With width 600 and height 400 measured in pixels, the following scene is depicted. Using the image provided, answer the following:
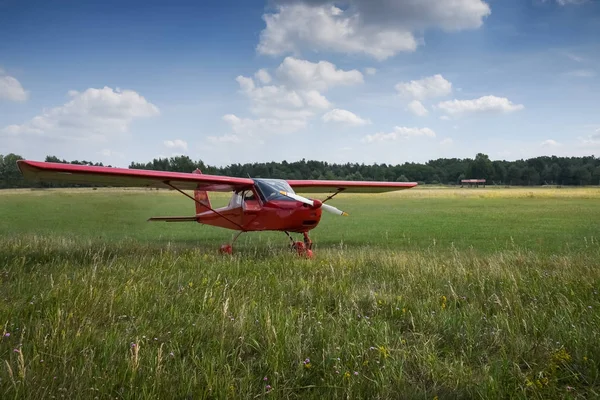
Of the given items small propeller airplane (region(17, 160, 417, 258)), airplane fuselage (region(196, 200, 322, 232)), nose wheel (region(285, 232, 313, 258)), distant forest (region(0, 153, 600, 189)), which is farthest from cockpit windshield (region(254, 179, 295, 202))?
distant forest (region(0, 153, 600, 189))

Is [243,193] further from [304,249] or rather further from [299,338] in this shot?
[299,338]

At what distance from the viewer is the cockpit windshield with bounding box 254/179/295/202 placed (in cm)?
973

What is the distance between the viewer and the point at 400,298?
489cm

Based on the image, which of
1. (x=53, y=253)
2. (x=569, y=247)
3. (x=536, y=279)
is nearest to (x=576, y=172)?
(x=569, y=247)

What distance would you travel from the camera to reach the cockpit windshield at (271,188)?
973 centimetres

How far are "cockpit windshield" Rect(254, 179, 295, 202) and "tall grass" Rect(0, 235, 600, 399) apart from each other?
3.80 metres

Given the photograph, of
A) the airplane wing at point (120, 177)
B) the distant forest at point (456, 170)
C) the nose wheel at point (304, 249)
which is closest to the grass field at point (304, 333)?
the nose wheel at point (304, 249)

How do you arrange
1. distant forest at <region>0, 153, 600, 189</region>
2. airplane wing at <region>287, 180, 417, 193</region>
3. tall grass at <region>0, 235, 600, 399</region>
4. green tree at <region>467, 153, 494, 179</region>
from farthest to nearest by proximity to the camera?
green tree at <region>467, 153, 494, 179</region> < distant forest at <region>0, 153, 600, 189</region> < airplane wing at <region>287, 180, 417, 193</region> < tall grass at <region>0, 235, 600, 399</region>

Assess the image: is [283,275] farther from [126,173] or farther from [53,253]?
[53,253]

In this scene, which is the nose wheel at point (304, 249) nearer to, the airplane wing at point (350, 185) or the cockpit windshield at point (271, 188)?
the cockpit windshield at point (271, 188)

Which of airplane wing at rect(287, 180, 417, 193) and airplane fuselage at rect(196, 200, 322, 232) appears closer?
airplane fuselage at rect(196, 200, 322, 232)

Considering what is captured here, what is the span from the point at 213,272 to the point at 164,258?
1821 mm

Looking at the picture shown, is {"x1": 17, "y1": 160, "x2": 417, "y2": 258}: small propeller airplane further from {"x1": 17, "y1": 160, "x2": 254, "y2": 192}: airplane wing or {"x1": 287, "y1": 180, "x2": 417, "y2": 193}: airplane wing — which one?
{"x1": 287, "y1": 180, "x2": 417, "y2": 193}: airplane wing

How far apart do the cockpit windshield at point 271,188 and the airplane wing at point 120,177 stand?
1.18 ft
